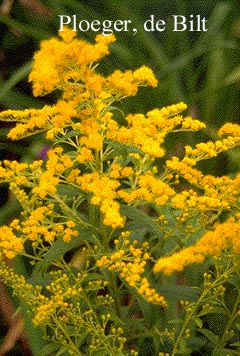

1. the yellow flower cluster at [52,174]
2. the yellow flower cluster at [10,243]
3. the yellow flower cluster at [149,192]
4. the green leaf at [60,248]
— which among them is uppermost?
the yellow flower cluster at [52,174]

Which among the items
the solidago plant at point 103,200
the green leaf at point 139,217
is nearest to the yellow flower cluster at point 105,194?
the solidago plant at point 103,200

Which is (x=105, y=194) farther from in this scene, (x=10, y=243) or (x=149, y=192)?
(x=10, y=243)

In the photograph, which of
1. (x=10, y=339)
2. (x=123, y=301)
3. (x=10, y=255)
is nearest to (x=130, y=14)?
(x=123, y=301)

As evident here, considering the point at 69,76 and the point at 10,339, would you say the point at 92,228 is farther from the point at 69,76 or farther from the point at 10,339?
the point at 10,339

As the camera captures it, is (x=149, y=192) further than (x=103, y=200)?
Yes

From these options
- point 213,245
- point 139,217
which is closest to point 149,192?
point 139,217

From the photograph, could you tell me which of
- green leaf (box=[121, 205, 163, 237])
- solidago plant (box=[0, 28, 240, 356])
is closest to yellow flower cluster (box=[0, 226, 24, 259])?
solidago plant (box=[0, 28, 240, 356])

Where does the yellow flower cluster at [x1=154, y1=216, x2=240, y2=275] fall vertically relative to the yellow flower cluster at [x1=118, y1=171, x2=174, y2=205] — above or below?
below

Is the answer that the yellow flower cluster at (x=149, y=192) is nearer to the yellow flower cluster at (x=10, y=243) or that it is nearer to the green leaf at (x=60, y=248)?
the green leaf at (x=60, y=248)

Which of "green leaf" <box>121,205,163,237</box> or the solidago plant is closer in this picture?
the solidago plant

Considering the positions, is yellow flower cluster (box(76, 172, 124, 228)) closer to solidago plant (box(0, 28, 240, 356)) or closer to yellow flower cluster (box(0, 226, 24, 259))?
solidago plant (box(0, 28, 240, 356))

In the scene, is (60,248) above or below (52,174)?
below
